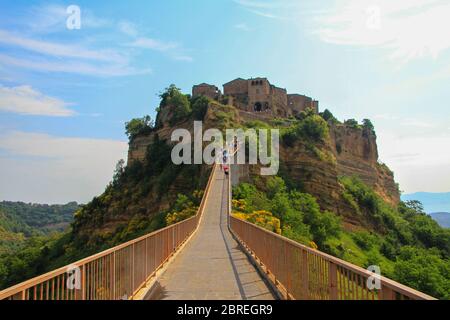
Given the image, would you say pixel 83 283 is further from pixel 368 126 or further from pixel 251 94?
pixel 368 126

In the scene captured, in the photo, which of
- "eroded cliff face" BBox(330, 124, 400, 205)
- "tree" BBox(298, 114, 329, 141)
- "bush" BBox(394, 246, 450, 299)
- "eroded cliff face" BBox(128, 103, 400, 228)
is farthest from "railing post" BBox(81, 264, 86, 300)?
"eroded cliff face" BBox(330, 124, 400, 205)

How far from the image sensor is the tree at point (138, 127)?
260ft

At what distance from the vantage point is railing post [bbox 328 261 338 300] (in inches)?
255

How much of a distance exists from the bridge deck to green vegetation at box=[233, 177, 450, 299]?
31.5ft

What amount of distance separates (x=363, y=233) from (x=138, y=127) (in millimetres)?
45475

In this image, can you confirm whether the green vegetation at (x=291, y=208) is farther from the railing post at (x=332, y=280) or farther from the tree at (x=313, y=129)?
the railing post at (x=332, y=280)

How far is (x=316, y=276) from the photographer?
7.36m

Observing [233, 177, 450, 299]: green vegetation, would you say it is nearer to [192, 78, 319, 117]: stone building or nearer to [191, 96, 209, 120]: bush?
[191, 96, 209, 120]: bush

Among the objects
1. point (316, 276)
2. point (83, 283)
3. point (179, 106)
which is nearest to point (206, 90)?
point (179, 106)

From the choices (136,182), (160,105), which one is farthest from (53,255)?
(160,105)

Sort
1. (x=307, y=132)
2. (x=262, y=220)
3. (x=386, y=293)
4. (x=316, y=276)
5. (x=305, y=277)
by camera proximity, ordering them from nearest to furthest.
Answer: (x=386, y=293) < (x=316, y=276) < (x=305, y=277) < (x=262, y=220) < (x=307, y=132)

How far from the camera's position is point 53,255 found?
68000 millimetres

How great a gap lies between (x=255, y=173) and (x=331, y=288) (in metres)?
43.9
